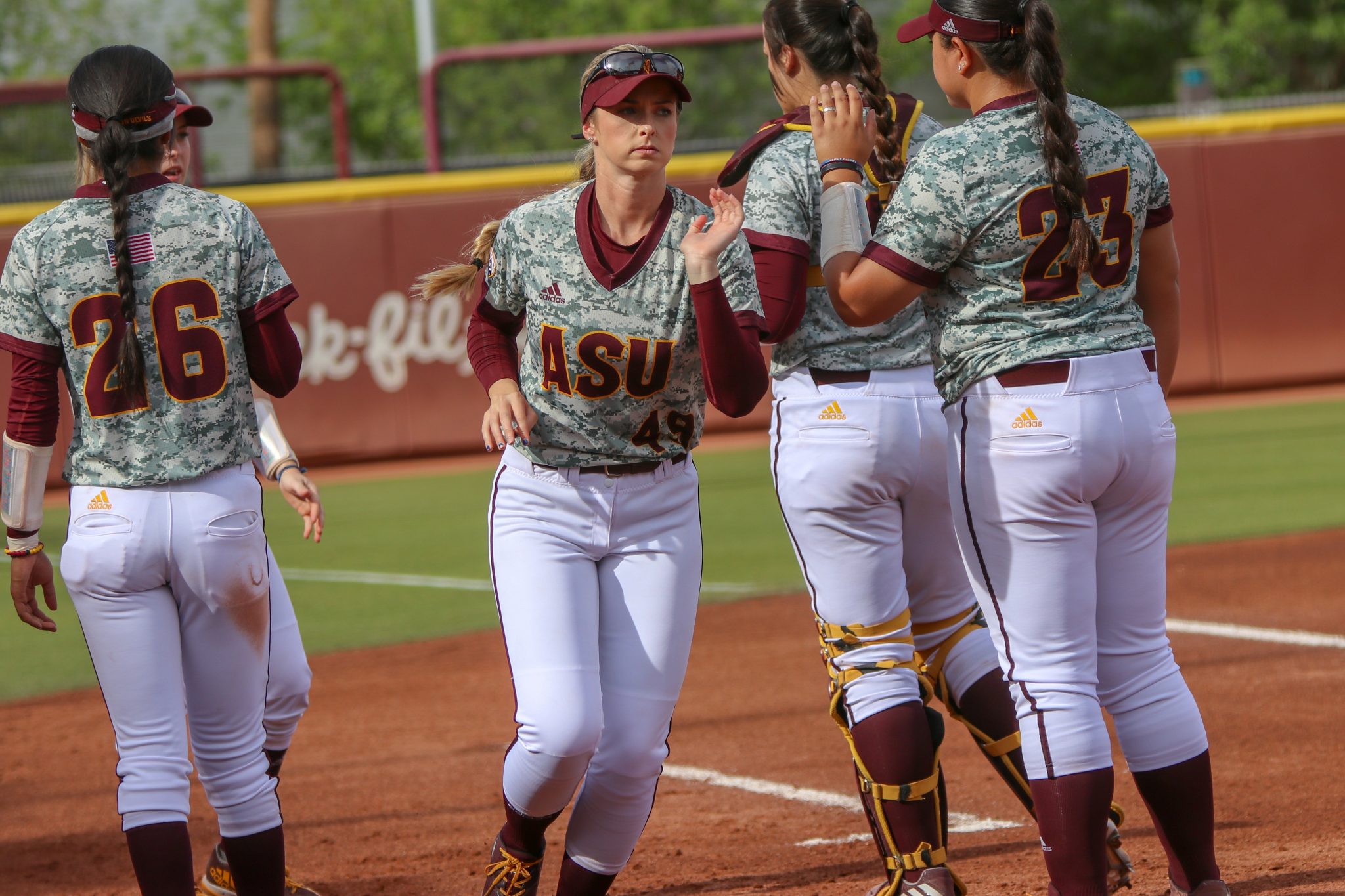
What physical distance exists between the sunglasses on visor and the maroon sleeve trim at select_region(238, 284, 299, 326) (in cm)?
85

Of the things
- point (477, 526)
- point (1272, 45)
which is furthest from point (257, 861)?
point (1272, 45)

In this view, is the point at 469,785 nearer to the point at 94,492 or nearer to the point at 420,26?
the point at 94,492

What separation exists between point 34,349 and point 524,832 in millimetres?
1535

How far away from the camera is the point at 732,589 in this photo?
8.97m

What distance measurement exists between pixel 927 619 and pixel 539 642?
3.49ft

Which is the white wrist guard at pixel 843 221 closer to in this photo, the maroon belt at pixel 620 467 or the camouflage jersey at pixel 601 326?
the camouflage jersey at pixel 601 326

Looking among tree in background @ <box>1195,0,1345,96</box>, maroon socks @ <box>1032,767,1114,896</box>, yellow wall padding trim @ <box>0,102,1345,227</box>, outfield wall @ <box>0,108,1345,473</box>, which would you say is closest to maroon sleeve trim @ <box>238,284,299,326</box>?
maroon socks @ <box>1032,767,1114,896</box>

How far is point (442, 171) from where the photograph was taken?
52.3 feet

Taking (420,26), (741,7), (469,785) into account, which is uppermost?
(741,7)

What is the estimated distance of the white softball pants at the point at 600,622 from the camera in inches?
145

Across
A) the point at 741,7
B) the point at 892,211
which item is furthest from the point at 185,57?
the point at 892,211

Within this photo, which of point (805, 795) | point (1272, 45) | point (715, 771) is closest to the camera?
point (805, 795)

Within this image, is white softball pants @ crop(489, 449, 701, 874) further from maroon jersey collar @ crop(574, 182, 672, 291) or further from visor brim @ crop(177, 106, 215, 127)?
visor brim @ crop(177, 106, 215, 127)

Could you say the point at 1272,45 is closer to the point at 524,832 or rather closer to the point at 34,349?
the point at 524,832
